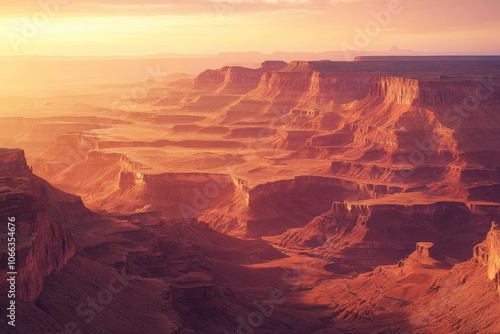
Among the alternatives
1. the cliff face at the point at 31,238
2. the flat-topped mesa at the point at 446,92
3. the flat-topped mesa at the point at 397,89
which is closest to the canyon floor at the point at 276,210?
the cliff face at the point at 31,238

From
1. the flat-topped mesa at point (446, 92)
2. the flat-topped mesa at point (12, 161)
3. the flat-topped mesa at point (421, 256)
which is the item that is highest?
the flat-topped mesa at point (446, 92)

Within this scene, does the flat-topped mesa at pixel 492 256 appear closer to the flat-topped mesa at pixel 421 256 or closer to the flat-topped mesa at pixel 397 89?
the flat-topped mesa at pixel 421 256

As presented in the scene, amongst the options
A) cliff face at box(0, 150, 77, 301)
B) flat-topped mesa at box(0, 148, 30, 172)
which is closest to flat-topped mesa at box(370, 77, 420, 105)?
flat-topped mesa at box(0, 148, 30, 172)

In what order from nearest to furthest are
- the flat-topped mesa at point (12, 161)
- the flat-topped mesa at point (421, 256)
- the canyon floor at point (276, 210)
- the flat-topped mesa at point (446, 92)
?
the canyon floor at point (276, 210)
the flat-topped mesa at point (12, 161)
the flat-topped mesa at point (421, 256)
the flat-topped mesa at point (446, 92)

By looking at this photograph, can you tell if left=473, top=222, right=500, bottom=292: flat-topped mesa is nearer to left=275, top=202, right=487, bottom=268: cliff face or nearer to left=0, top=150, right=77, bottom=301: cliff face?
left=0, top=150, right=77, bottom=301: cliff face

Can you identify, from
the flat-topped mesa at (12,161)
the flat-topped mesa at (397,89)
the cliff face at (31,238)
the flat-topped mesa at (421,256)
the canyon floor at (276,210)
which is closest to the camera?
the cliff face at (31,238)

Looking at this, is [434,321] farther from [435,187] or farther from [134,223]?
[435,187]

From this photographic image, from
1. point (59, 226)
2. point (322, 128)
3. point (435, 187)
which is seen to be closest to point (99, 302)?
point (59, 226)
